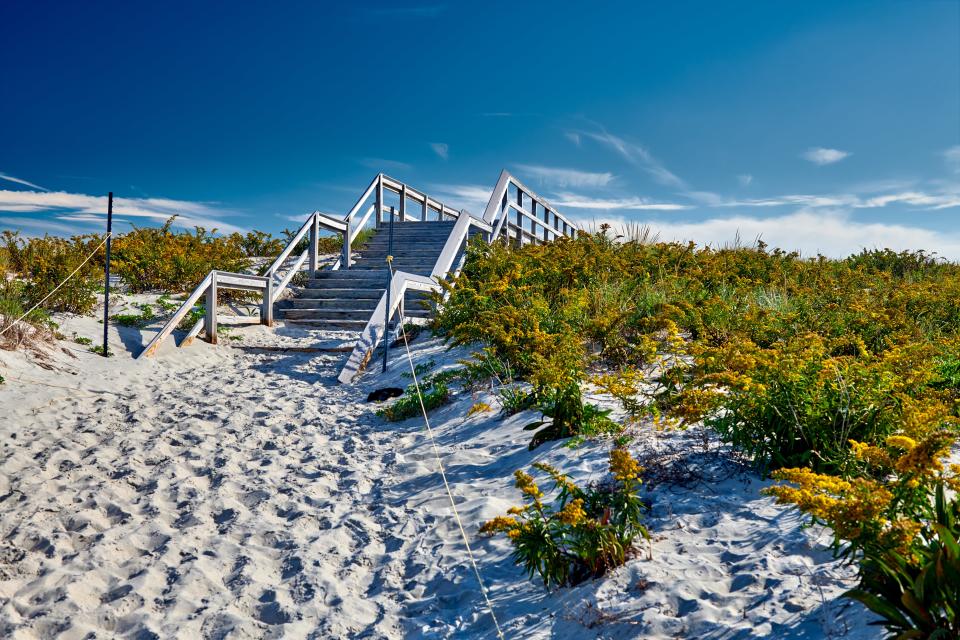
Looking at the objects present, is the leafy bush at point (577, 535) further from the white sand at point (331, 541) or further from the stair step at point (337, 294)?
the stair step at point (337, 294)

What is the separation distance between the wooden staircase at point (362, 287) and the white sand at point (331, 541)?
472 centimetres

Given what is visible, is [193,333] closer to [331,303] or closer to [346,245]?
[331,303]

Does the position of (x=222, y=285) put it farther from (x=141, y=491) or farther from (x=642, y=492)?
(x=642, y=492)

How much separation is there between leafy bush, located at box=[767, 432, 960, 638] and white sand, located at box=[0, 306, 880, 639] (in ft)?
0.57

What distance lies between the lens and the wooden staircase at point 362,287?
10.8 m

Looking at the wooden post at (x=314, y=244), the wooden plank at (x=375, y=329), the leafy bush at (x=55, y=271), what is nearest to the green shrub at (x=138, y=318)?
the leafy bush at (x=55, y=271)

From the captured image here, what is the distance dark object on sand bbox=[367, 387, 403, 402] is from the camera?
6719 mm

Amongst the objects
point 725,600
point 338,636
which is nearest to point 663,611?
point 725,600

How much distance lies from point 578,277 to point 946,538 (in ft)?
22.9

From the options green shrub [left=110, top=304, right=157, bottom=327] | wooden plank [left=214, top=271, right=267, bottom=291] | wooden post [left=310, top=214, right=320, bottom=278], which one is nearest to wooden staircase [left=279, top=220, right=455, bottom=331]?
wooden post [left=310, top=214, right=320, bottom=278]

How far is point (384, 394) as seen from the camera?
678cm

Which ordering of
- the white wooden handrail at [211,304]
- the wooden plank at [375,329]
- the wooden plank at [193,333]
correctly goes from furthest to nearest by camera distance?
the wooden plank at [193,333] → the white wooden handrail at [211,304] → the wooden plank at [375,329]

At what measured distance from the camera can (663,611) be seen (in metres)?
2.38

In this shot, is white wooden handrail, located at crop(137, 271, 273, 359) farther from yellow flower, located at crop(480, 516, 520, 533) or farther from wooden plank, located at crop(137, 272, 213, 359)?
yellow flower, located at crop(480, 516, 520, 533)
